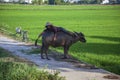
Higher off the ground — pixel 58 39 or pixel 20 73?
pixel 20 73

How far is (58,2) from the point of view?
15612cm

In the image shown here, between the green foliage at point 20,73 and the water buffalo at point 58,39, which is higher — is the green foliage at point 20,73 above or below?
above

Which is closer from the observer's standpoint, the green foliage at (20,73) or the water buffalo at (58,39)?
the green foliage at (20,73)

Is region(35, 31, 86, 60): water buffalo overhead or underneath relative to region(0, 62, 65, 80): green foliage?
underneath

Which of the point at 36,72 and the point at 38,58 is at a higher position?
the point at 36,72

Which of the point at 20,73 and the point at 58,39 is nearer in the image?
the point at 20,73

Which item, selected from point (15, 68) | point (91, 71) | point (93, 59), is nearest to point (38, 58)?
point (93, 59)

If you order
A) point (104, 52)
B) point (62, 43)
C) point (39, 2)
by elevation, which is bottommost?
point (39, 2)

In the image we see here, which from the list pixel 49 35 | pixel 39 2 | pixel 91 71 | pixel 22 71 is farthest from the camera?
pixel 39 2

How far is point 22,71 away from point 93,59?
755cm

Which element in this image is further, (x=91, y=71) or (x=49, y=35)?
(x=49, y=35)

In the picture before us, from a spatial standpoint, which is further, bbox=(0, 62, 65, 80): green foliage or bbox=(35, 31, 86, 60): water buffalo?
bbox=(35, 31, 86, 60): water buffalo

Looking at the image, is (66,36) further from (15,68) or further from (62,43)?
(15,68)

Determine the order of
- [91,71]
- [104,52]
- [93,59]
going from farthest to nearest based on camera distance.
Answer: [104,52], [93,59], [91,71]
